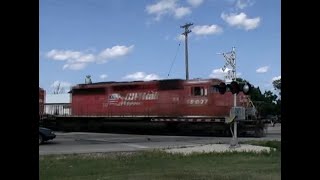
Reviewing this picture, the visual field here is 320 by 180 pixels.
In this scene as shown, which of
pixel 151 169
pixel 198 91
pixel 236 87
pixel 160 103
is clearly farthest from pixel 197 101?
pixel 151 169

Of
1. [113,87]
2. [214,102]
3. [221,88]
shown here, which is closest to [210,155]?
[221,88]

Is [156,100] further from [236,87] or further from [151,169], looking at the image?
[151,169]

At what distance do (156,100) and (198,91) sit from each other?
3.71 m

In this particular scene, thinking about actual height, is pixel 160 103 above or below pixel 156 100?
below

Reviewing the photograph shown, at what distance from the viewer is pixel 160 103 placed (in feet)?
132

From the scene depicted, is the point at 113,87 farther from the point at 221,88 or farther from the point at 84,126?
the point at 221,88

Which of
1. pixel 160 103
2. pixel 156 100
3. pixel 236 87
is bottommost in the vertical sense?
pixel 160 103

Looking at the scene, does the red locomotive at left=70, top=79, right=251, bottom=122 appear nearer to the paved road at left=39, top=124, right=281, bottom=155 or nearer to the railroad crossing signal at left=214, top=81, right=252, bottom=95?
the paved road at left=39, top=124, right=281, bottom=155

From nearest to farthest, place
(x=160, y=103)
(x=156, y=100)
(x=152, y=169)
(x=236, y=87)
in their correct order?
(x=152, y=169) < (x=236, y=87) < (x=160, y=103) < (x=156, y=100)

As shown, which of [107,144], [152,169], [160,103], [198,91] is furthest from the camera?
[160,103]

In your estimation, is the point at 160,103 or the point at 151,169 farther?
the point at 160,103

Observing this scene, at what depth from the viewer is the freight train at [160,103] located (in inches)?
1486
